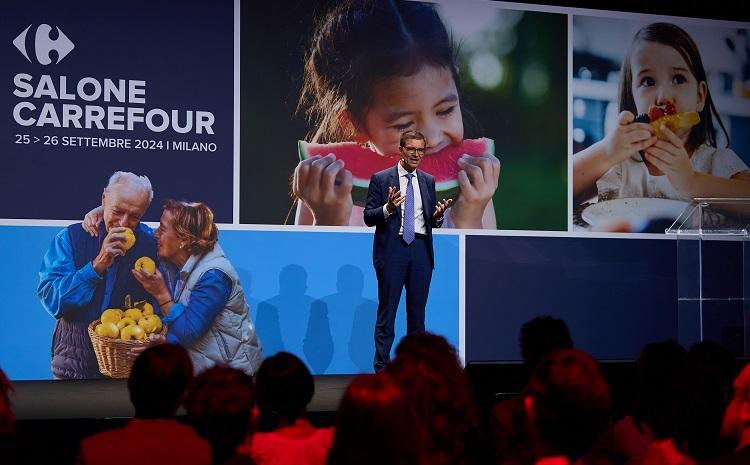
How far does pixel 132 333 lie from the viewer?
5.90 m

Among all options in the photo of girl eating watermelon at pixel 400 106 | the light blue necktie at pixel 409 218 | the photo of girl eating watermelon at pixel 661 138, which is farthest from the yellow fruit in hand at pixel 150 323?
the photo of girl eating watermelon at pixel 661 138

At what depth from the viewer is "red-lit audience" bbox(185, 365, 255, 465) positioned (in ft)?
6.84

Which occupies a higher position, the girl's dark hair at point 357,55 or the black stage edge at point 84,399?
the girl's dark hair at point 357,55

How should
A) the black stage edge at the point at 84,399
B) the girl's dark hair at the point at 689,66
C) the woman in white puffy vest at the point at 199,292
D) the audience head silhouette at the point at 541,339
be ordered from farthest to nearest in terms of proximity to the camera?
the girl's dark hair at the point at 689,66
the woman in white puffy vest at the point at 199,292
the black stage edge at the point at 84,399
the audience head silhouette at the point at 541,339

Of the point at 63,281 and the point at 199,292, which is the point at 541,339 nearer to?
the point at 199,292

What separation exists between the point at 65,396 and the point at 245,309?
152 cm

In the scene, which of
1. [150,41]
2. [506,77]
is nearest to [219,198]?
[150,41]

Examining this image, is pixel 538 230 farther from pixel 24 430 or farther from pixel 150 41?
pixel 24 430

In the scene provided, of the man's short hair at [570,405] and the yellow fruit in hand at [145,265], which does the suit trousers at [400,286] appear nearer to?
the yellow fruit in hand at [145,265]

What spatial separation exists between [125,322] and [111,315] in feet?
0.33

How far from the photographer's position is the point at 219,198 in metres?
6.15

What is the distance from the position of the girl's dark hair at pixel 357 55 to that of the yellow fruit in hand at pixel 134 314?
1717mm

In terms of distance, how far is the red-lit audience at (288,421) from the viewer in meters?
2.30

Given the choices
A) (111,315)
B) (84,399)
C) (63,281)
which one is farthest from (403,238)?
(63,281)
